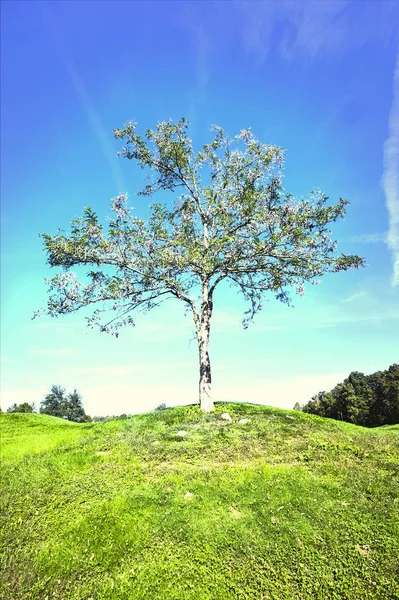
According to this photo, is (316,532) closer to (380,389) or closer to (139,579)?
(139,579)

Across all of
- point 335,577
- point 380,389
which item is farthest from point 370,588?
point 380,389

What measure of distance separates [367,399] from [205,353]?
66.0 meters

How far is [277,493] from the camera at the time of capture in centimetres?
1117

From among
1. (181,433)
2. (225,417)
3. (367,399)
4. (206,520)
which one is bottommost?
(206,520)

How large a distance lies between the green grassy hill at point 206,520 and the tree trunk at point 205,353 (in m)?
4.46

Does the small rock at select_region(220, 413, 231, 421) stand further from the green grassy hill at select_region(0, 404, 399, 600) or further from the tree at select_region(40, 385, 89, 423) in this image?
the tree at select_region(40, 385, 89, 423)

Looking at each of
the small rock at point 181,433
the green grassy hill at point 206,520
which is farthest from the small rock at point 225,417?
the small rock at point 181,433

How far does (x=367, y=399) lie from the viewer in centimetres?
7612

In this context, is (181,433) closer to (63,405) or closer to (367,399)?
(367,399)

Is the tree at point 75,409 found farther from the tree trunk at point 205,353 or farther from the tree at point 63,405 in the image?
the tree trunk at point 205,353

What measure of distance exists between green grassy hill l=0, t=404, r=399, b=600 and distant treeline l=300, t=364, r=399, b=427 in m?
59.7

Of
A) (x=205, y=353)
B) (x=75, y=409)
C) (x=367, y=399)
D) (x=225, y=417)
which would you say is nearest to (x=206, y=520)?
(x=225, y=417)

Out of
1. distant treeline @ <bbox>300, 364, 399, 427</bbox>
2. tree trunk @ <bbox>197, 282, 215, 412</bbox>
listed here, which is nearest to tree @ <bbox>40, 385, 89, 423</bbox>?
distant treeline @ <bbox>300, 364, 399, 427</bbox>

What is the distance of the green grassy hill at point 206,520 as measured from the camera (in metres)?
8.37
